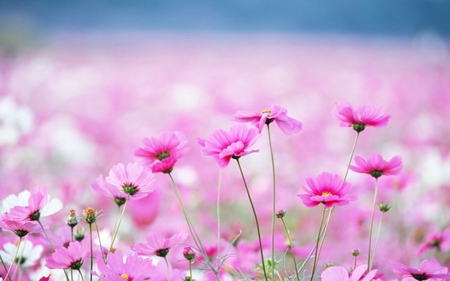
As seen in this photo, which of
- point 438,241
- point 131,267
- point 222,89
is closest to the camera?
point 131,267

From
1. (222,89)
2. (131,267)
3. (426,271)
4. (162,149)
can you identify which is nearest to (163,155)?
(162,149)

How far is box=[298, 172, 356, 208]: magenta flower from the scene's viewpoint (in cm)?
43

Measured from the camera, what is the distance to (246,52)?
18.3 ft

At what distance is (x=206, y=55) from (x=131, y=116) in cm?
269

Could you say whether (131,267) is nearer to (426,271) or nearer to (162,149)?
(162,149)

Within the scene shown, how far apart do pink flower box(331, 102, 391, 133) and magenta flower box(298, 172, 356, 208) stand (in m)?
0.06

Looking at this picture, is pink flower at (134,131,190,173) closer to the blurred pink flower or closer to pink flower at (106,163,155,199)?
pink flower at (106,163,155,199)

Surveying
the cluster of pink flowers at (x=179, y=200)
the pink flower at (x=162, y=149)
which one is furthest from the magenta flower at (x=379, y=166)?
the pink flower at (x=162, y=149)

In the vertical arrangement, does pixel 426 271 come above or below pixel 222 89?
below

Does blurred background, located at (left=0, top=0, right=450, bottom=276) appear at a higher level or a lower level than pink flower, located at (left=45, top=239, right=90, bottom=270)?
higher

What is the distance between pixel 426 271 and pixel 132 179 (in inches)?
10.2

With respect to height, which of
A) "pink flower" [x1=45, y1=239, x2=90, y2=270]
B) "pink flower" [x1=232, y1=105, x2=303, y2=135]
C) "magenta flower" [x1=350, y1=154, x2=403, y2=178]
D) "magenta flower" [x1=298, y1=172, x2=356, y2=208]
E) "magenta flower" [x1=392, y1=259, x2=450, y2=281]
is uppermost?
"pink flower" [x1=232, y1=105, x2=303, y2=135]

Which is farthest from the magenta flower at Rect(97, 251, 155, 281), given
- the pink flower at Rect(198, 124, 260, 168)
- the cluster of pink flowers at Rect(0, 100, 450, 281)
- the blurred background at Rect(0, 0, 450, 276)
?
the blurred background at Rect(0, 0, 450, 276)

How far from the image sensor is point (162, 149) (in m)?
0.49
